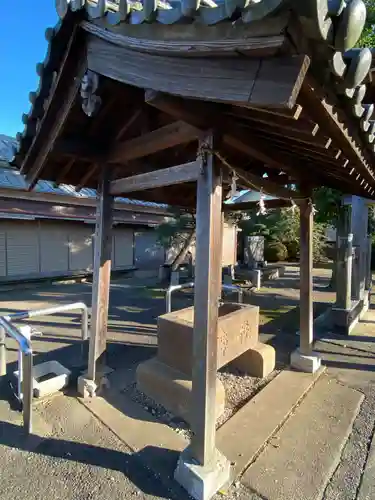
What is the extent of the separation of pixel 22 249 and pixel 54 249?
111 cm

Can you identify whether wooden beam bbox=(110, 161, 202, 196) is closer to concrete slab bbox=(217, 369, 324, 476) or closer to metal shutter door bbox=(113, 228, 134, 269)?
concrete slab bbox=(217, 369, 324, 476)

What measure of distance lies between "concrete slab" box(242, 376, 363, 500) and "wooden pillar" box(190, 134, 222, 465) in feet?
1.70

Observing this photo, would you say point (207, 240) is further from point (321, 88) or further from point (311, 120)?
point (321, 88)

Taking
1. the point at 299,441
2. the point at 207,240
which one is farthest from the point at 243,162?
the point at 299,441

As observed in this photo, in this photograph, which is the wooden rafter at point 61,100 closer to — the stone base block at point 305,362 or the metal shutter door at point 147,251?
the stone base block at point 305,362

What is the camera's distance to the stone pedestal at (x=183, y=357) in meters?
3.11

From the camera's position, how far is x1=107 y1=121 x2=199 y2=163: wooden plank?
2.39m

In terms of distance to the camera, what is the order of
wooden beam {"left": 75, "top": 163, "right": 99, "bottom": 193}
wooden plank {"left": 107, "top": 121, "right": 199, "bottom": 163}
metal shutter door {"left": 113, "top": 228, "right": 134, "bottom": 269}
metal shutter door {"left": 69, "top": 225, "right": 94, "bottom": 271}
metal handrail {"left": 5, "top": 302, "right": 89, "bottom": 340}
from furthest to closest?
metal shutter door {"left": 113, "top": 228, "right": 134, "bottom": 269} < metal shutter door {"left": 69, "top": 225, "right": 94, "bottom": 271} < wooden beam {"left": 75, "top": 163, "right": 99, "bottom": 193} < metal handrail {"left": 5, "top": 302, "right": 89, "bottom": 340} < wooden plank {"left": 107, "top": 121, "right": 199, "bottom": 163}

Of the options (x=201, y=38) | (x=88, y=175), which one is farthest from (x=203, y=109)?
(x=88, y=175)

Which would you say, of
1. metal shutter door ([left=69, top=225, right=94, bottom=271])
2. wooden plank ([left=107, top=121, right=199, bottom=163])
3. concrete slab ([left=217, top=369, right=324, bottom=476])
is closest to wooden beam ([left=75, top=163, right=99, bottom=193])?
wooden plank ([left=107, top=121, right=199, bottom=163])

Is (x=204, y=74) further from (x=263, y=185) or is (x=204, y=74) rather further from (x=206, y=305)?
(x=263, y=185)

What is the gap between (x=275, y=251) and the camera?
18.1 metres

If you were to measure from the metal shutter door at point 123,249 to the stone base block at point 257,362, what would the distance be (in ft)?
31.6

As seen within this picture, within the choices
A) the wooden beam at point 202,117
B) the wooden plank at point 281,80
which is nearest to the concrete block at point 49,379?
the wooden beam at point 202,117
